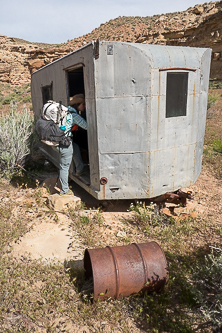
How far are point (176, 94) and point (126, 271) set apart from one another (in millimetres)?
2925

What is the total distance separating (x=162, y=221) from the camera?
4.58 m

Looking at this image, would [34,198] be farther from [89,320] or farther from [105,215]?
[89,320]

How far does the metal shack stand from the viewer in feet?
13.4

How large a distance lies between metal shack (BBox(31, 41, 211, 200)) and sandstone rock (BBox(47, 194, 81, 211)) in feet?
1.22

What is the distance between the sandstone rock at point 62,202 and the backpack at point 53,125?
39.2 inches

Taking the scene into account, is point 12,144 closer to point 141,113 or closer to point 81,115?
point 81,115

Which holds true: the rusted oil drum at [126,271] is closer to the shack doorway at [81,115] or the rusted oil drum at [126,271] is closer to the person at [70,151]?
the person at [70,151]

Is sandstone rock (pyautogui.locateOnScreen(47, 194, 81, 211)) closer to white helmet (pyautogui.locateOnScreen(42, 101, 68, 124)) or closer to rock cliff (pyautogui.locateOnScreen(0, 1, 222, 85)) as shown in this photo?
white helmet (pyautogui.locateOnScreen(42, 101, 68, 124))

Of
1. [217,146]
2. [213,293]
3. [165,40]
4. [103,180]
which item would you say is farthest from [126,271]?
[165,40]

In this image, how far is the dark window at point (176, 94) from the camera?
4346mm

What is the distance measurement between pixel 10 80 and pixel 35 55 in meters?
3.84

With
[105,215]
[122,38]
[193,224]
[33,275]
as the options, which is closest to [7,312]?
[33,275]

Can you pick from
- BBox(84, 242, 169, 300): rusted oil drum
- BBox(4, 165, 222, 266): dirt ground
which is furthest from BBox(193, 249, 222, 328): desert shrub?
BBox(4, 165, 222, 266): dirt ground

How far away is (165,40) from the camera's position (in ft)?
88.6
